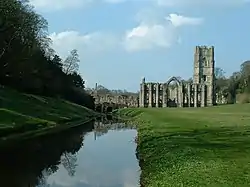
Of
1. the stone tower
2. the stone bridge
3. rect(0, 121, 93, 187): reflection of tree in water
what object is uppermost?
the stone tower

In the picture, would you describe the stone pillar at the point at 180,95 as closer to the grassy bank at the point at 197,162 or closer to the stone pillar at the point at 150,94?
the stone pillar at the point at 150,94

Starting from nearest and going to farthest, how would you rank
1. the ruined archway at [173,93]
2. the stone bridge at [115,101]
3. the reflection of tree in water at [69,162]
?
the reflection of tree in water at [69,162] < the stone bridge at [115,101] < the ruined archway at [173,93]

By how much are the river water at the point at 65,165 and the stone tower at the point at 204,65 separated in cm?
14396

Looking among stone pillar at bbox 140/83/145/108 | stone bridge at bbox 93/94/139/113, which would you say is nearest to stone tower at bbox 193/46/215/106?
stone pillar at bbox 140/83/145/108

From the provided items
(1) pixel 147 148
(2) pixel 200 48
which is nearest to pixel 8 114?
(1) pixel 147 148

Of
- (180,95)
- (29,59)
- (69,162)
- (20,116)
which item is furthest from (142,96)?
(69,162)

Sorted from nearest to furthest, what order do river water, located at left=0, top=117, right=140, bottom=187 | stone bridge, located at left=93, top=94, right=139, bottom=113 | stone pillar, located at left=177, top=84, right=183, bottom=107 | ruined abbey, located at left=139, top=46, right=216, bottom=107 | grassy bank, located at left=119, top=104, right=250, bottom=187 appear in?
grassy bank, located at left=119, top=104, right=250, bottom=187, river water, located at left=0, top=117, right=140, bottom=187, stone bridge, located at left=93, top=94, right=139, bottom=113, stone pillar, located at left=177, top=84, right=183, bottom=107, ruined abbey, located at left=139, top=46, right=216, bottom=107

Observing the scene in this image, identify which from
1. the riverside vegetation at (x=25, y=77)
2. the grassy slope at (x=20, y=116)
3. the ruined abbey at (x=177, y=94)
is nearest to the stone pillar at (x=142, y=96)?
the ruined abbey at (x=177, y=94)

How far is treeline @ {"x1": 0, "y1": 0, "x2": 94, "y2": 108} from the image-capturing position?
207 feet

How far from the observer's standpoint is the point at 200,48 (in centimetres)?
18600

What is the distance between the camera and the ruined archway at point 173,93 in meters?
173

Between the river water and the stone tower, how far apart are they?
143962 millimetres

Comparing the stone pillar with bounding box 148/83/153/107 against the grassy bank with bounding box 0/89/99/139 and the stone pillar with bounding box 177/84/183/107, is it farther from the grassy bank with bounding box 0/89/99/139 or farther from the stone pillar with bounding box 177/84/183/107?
the grassy bank with bounding box 0/89/99/139

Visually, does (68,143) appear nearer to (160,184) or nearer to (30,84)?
(160,184)
